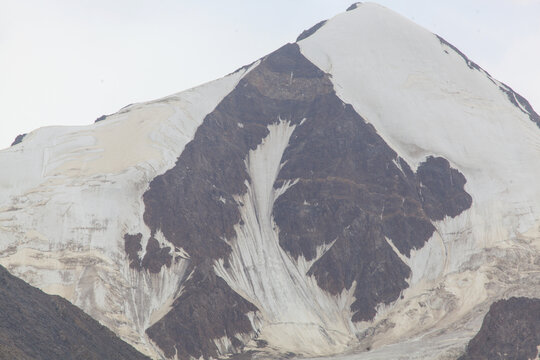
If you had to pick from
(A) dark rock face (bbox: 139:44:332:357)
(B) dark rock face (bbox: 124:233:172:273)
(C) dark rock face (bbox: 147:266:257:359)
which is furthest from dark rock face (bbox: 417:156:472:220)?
(B) dark rock face (bbox: 124:233:172:273)

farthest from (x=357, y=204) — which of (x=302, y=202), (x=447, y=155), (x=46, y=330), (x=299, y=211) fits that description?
(x=46, y=330)

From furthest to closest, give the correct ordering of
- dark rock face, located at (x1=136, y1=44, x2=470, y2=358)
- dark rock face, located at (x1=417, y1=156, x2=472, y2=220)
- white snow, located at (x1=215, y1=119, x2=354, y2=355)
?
dark rock face, located at (x1=417, y1=156, x2=472, y2=220) < white snow, located at (x1=215, y1=119, x2=354, y2=355) < dark rock face, located at (x1=136, y1=44, x2=470, y2=358)

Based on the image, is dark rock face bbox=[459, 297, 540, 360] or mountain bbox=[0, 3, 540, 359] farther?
mountain bbox=[0, 3, 540, 359]

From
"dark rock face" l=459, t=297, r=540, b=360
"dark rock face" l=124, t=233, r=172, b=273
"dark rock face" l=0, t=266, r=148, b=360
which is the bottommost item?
"dark rock face" l=459, t=297, r=540, b=360

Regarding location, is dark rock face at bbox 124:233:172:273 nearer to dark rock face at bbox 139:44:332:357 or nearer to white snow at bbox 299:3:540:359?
dark rock face at bbox 139:44:332:357

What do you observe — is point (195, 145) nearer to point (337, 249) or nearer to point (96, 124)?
point (96, 124)

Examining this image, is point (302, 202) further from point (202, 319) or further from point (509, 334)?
point (509, 334)
